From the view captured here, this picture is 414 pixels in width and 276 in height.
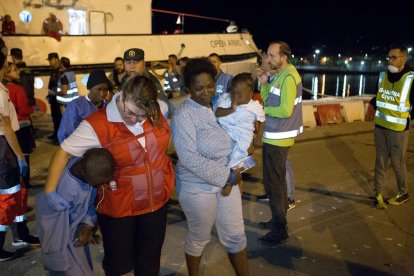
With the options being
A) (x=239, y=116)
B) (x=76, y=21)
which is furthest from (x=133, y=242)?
(x=76, y=21)

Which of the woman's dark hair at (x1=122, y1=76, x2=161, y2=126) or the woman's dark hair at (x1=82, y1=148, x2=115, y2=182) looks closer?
the woman's dark hair at (x1=82, y1=148, x2=115, y2=182)

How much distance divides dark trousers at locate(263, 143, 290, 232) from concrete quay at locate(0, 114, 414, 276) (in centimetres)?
26

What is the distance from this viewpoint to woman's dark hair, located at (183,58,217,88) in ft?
10.0

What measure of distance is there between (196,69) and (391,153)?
11.5 ft

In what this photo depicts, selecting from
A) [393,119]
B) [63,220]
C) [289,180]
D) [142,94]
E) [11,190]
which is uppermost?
[142,94]

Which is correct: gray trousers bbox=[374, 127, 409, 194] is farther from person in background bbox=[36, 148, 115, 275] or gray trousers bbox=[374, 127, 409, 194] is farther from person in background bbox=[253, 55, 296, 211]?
person in background bbox=[36, 148, 115, 275]

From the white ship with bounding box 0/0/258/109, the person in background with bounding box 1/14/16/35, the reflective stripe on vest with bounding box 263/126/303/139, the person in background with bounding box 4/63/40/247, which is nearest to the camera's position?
the person in background with bounding box 4/63/40/247

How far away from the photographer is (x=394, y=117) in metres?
5.37

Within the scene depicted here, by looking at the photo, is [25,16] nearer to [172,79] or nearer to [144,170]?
[172,79]

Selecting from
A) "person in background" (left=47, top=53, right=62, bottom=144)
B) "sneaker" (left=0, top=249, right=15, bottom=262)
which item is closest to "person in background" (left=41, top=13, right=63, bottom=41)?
"person in background" (left=47, top=53, right=62, bottom=144)

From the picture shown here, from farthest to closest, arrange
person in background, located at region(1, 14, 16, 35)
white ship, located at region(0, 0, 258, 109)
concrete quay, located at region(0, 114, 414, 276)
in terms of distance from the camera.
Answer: white ship, located at region(0, 0, 258, 109) → person in background, located at region(1, 14, 16, 35) → concrete quay, located at region(0, 114, 414, 276)

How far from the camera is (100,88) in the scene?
3684 millimetres

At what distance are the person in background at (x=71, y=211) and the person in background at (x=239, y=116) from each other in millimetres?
1076

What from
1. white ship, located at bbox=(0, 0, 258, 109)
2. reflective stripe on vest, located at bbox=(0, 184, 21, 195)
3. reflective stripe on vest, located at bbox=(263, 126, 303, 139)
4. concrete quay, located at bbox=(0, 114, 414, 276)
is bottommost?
concrete quay, located at bbox=(0, 114, 414, 276)
